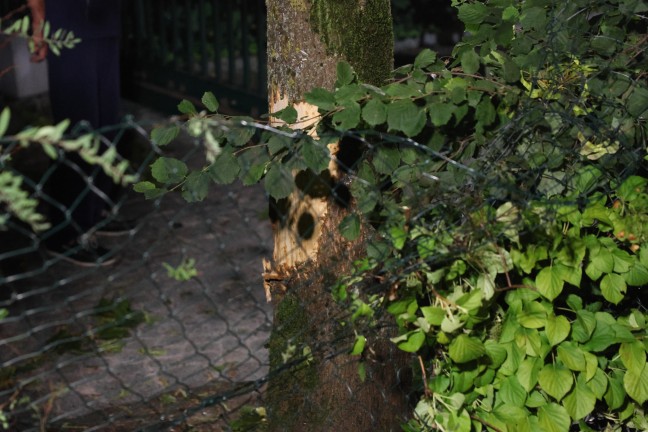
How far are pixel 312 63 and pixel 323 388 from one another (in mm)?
982

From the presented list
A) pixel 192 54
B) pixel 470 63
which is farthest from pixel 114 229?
pixel 470 63

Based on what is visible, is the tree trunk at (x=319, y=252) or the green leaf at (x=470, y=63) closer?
the green leaf at (x=470, y=63)

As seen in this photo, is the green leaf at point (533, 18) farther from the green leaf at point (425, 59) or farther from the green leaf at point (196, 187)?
the green leaf at point (196, 187)

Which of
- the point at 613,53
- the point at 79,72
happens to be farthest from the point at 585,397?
the point at 79,72

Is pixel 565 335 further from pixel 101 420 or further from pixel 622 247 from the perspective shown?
pixel 101 420

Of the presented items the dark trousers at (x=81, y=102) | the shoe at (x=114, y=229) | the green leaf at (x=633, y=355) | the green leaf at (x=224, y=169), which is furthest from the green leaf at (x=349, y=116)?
the shoe at (x=114, y=229)

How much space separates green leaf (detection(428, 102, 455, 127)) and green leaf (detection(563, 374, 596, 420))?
78 centimetres

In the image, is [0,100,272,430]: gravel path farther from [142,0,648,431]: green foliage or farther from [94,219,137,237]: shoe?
[142,0,648,431]: green foliage

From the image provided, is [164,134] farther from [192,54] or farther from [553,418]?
[192,54]

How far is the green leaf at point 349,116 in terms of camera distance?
2.28 m

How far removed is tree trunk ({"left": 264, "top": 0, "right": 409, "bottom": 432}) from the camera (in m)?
2.73

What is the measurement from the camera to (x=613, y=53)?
2742 millimetres

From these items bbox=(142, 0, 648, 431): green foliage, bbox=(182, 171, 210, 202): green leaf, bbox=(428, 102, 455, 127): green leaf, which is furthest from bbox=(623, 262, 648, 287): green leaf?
bbox=(182, 171, 210, 202): green leaf

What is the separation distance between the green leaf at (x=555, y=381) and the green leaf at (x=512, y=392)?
0.07 metres
